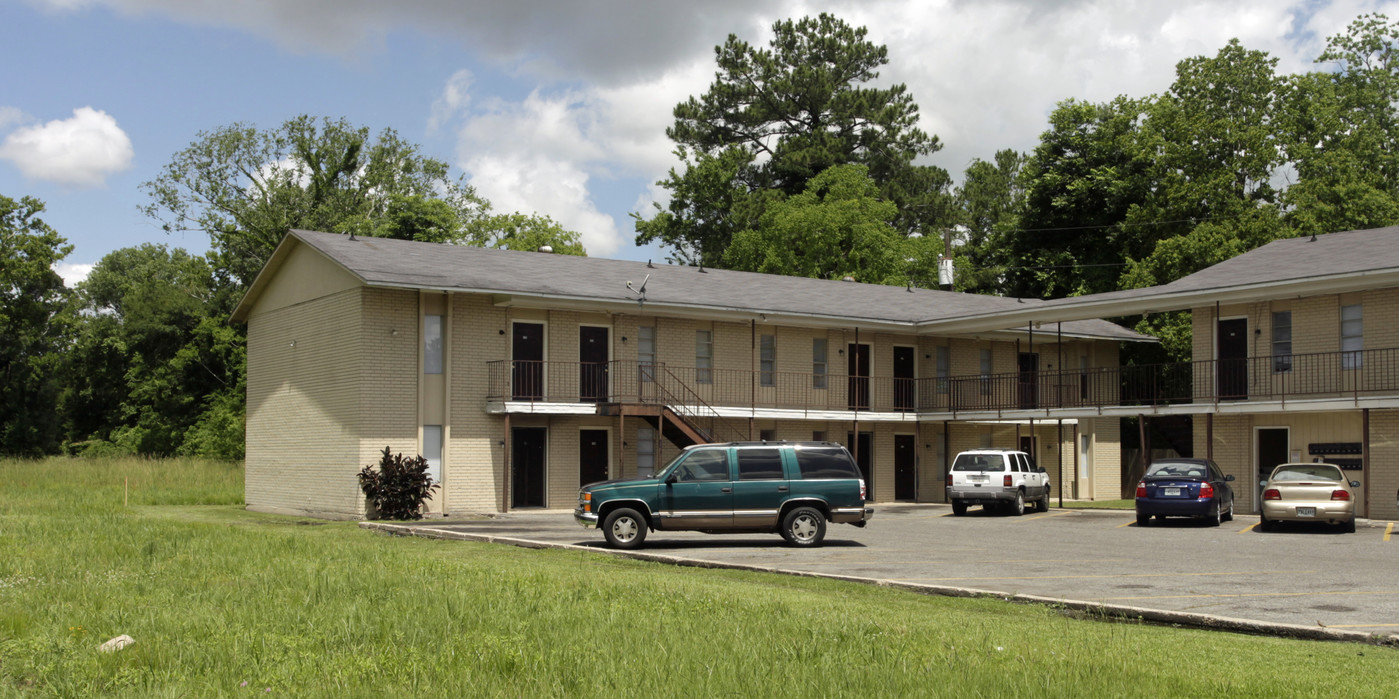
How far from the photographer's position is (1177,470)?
26.8 metres

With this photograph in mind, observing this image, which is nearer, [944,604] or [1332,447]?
[944,604]

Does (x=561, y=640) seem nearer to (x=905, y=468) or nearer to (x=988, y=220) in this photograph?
(x=905, y=468)

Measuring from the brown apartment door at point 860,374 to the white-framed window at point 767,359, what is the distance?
2555 millimetres

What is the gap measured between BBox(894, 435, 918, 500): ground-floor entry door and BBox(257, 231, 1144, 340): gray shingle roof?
4088 millimetres

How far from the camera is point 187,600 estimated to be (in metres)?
11.9

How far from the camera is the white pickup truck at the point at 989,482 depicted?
3050cm

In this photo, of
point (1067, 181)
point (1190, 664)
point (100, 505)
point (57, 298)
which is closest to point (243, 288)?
point (57, 298)

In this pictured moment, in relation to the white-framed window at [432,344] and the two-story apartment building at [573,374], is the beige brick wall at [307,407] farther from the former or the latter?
the white-framed window at [432,344]

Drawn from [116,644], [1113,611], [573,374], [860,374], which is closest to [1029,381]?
[860,374]

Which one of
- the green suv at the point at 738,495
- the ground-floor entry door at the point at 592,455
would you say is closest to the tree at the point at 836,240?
the ground-floor entry door at the point at 592,455

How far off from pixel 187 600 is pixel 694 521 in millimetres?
9736

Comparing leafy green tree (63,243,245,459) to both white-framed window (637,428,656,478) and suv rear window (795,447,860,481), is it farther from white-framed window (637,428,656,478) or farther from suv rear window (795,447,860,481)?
suv rear window (795,447,860,481)

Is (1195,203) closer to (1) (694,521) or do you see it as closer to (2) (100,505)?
(1) (694,521)

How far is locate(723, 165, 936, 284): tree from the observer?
55219mm
